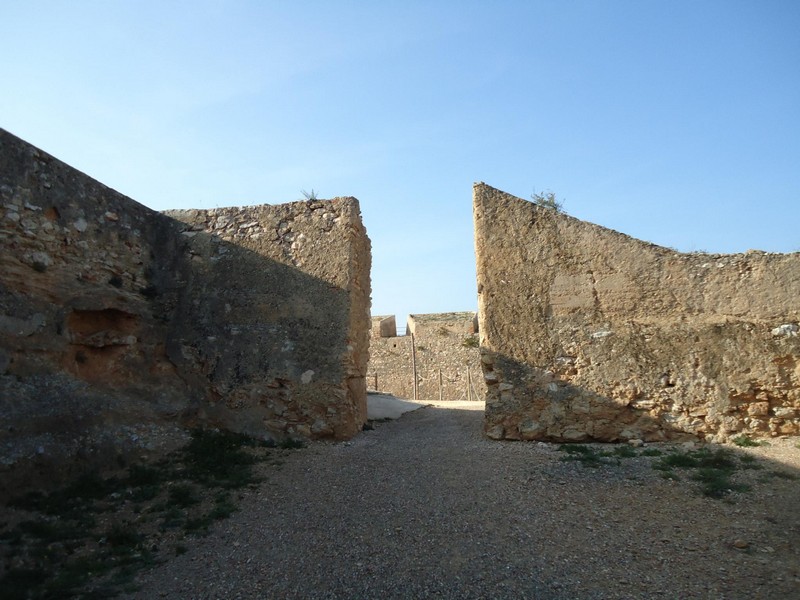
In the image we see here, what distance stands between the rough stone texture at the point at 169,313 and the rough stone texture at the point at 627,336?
7.64 ft

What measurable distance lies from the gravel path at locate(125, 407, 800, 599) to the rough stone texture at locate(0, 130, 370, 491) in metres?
1.69

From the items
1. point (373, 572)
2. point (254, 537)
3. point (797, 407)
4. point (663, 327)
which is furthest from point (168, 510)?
point (797, 407)

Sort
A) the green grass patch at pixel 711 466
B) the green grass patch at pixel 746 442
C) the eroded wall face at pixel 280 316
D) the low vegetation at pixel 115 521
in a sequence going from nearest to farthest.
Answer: the low vegetation at pixel 115 521 → the green grass patch at pixel 711 466 → the green grass patch at pixel 746 442 → the eroded wall face at pixel 280 316

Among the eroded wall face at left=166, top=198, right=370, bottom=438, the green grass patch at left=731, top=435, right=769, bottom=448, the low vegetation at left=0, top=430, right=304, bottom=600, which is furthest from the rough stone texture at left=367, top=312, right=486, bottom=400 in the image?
the low vegetation at left=0, top=430, right=304, bottom=600

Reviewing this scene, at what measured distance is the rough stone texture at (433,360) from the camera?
762 inches

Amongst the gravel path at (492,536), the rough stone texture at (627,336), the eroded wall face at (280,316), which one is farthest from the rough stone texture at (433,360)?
the gravel path at (492,536)

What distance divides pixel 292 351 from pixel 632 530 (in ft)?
16.9

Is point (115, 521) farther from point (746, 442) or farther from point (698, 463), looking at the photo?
point (746, 442)

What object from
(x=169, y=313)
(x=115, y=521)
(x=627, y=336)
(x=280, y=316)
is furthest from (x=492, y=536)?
(x=169, y=313)

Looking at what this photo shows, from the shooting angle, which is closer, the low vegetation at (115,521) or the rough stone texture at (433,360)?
the low vegetation at (115,521)

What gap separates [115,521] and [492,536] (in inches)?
140

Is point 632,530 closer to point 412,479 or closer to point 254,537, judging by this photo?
point 412,479

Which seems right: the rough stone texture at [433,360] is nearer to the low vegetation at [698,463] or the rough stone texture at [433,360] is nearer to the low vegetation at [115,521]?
the low vegetation at [698,463]

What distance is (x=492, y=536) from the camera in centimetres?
494
